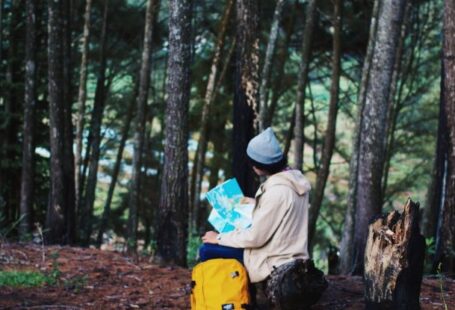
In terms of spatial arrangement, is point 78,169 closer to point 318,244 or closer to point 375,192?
point 375,192

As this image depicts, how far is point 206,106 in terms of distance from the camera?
17094mm

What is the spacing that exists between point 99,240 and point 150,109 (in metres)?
6.22

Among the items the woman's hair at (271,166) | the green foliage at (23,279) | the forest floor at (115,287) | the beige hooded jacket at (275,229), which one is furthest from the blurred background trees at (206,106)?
the woman's hair at (271,166)

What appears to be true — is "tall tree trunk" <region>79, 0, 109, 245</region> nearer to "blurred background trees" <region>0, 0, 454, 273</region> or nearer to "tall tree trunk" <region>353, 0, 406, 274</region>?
"blurred background trees" <region>0, 0, 454, 273</region>

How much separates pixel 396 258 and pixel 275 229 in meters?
0.90

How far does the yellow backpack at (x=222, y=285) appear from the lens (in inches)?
229

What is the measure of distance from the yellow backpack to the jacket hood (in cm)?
68

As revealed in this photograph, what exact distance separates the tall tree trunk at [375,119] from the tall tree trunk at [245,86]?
1436 millimetres

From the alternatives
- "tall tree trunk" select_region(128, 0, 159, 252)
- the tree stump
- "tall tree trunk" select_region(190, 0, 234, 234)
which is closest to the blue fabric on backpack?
the tree stump

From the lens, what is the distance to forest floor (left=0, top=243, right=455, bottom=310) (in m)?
7.32

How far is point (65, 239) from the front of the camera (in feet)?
42.6

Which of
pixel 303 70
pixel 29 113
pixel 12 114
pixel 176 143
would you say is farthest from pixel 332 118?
pixel 12 114

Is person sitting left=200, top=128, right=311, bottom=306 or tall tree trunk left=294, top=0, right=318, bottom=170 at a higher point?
tall tree trunk left=294, top=0, right=318, bottom=170

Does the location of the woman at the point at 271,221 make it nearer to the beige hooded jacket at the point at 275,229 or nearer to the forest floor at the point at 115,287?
the beige hooded jacket at the point at 275,229
